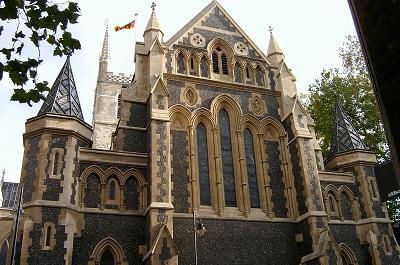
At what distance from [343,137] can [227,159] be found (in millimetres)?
7211

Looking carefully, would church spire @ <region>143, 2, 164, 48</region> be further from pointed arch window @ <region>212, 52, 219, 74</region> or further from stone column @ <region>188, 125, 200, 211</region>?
stone column @ <region>188, 125, 200, 211</region>

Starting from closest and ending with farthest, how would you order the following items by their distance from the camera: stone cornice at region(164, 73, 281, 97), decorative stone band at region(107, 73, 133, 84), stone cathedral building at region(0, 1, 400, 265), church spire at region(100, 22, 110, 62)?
stone cathedral building at region(0, 1, 400, 265) < stone cornice at region(164, 73, 281, 97) < decorative stone band at region(107, 73, 133, 84) < church spire at region(100, 22, 110, 62)

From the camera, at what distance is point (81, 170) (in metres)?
16.4

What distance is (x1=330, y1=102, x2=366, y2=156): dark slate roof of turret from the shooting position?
72.2 feet

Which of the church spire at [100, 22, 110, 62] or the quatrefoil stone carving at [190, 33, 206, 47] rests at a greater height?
the church spire at [100, 22, 110, 62]

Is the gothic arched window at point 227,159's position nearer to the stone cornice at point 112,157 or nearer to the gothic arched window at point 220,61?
the gothic arched window at point 220,61

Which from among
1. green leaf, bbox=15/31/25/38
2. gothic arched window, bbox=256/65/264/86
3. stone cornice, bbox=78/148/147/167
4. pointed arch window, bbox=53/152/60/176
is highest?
gothic arched window, bbox=256/65/264/86

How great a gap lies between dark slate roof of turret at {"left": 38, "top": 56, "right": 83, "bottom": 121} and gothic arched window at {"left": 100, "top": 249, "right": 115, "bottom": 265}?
550cm

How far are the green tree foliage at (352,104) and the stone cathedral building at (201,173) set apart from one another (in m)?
6.07

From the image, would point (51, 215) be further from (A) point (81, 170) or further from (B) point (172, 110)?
(B) point (172, 110)

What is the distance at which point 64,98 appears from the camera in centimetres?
1802

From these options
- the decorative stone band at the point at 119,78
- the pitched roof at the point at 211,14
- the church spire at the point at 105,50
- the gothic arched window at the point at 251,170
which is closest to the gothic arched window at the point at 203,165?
the gothic arched window at the point at 251,170

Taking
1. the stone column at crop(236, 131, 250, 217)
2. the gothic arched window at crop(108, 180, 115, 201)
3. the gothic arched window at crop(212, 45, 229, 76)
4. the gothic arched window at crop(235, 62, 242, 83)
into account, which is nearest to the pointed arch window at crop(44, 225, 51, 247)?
the gothic arched window at crop(108, 180, 115, 201)

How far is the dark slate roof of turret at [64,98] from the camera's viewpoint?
17359 mm
